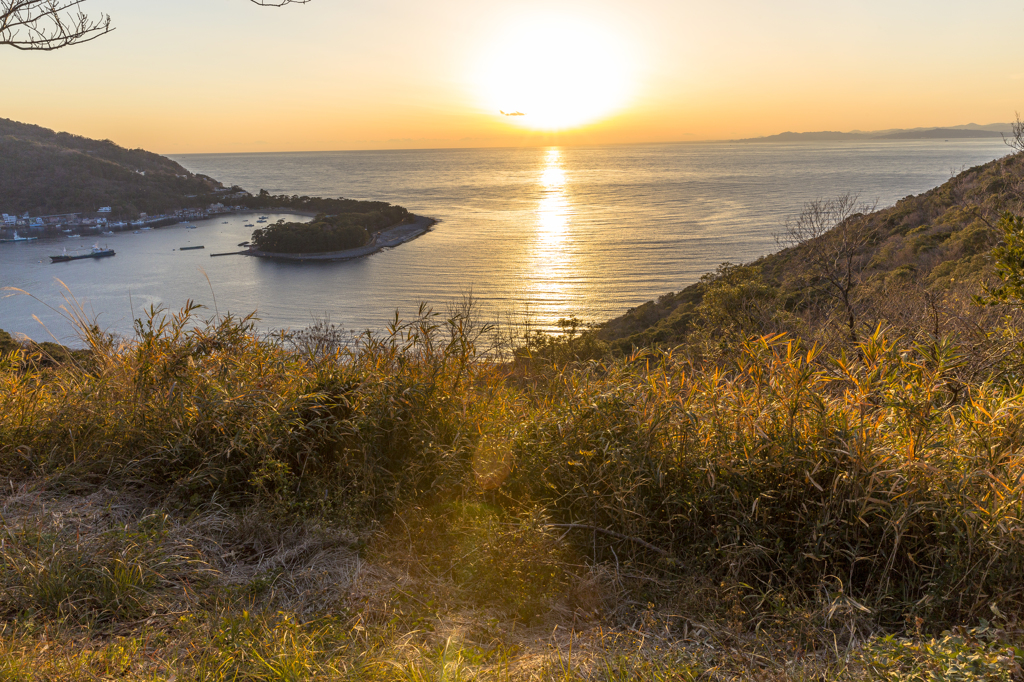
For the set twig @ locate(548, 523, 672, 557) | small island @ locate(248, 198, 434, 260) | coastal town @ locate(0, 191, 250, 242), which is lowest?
twig @ locate(548, 523, 672, 557)

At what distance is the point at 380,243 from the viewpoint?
269 feet

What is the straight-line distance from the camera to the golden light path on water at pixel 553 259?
52.9 metres

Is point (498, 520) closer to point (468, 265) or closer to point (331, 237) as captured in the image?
point (468, 265)

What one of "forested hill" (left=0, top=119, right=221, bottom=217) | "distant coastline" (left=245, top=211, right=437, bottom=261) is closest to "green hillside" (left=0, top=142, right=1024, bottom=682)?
"distant coastline" (left=245, top=211, right=437, bottom=261)

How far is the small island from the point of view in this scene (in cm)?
7312

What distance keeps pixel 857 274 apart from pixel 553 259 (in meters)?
50.1

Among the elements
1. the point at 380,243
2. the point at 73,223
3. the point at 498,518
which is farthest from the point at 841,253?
the point at 73,223

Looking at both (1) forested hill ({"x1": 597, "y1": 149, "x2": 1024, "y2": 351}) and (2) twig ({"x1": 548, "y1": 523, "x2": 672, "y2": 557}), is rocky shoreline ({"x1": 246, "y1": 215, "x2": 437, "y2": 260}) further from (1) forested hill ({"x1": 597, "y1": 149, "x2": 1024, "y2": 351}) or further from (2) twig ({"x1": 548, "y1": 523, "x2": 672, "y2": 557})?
(2) twig ({"x1": 548, "y1": 523, "x2": 672, "y2": 557})

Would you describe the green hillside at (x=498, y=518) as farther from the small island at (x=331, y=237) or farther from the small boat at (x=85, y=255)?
the small boat at (x=85, y=255)

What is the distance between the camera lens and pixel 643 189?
138 meters

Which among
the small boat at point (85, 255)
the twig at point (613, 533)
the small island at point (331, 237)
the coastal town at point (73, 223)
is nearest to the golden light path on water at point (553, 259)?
the small island at point (331, 237)

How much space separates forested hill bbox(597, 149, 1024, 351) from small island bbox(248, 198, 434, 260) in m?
51.5

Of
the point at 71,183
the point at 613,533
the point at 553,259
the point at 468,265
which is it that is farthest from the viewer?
the point at 71,183

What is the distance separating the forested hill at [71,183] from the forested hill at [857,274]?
10103cm
